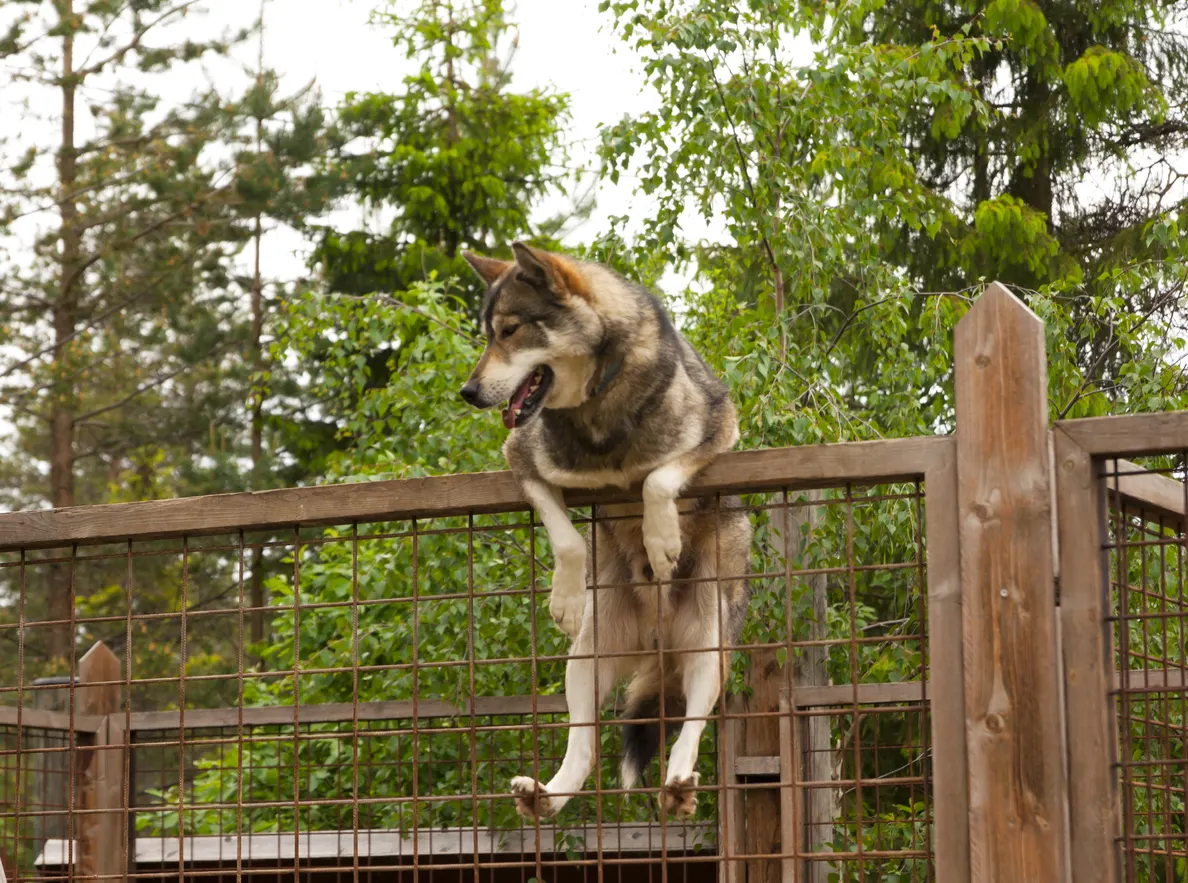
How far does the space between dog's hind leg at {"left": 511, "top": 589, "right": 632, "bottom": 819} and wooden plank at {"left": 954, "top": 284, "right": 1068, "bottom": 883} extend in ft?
3.63

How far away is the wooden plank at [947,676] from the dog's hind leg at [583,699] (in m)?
1.00

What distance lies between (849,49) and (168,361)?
525 inches

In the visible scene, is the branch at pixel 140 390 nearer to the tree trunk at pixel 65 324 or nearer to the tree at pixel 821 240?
the tree trunk at pixel 65 324

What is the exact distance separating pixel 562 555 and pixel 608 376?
508 millimetres

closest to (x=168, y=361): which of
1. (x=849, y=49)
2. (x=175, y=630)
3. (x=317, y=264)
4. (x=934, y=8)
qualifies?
(x=317, y=264)

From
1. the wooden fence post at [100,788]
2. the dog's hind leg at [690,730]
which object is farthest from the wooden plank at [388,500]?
the wooden fence post at [100,788]

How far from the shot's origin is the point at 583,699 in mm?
3875

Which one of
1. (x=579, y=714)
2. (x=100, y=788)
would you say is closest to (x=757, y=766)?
(x=579, y=714)

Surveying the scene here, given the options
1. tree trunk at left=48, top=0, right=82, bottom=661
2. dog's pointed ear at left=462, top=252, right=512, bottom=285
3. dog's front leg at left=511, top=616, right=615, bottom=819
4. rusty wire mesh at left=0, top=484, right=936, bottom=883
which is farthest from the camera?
tree trunk at left=48, top=0, right=82, bottom=661

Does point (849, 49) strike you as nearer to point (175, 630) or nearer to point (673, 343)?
point (673, 343)

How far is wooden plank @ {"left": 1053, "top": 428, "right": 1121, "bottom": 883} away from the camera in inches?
101

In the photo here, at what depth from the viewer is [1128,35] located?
12.8 m

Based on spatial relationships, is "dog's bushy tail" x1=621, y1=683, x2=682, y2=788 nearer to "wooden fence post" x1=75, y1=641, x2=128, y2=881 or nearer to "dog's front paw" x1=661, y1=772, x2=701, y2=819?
"dog's front paw" x1=661, y1=772, x2=701, y2=819

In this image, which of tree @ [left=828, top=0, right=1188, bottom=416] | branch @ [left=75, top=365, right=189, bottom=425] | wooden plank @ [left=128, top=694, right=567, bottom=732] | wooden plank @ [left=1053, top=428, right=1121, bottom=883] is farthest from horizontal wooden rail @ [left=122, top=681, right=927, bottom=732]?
branch @ [left=75, top=365, right=189, bottom=425]
